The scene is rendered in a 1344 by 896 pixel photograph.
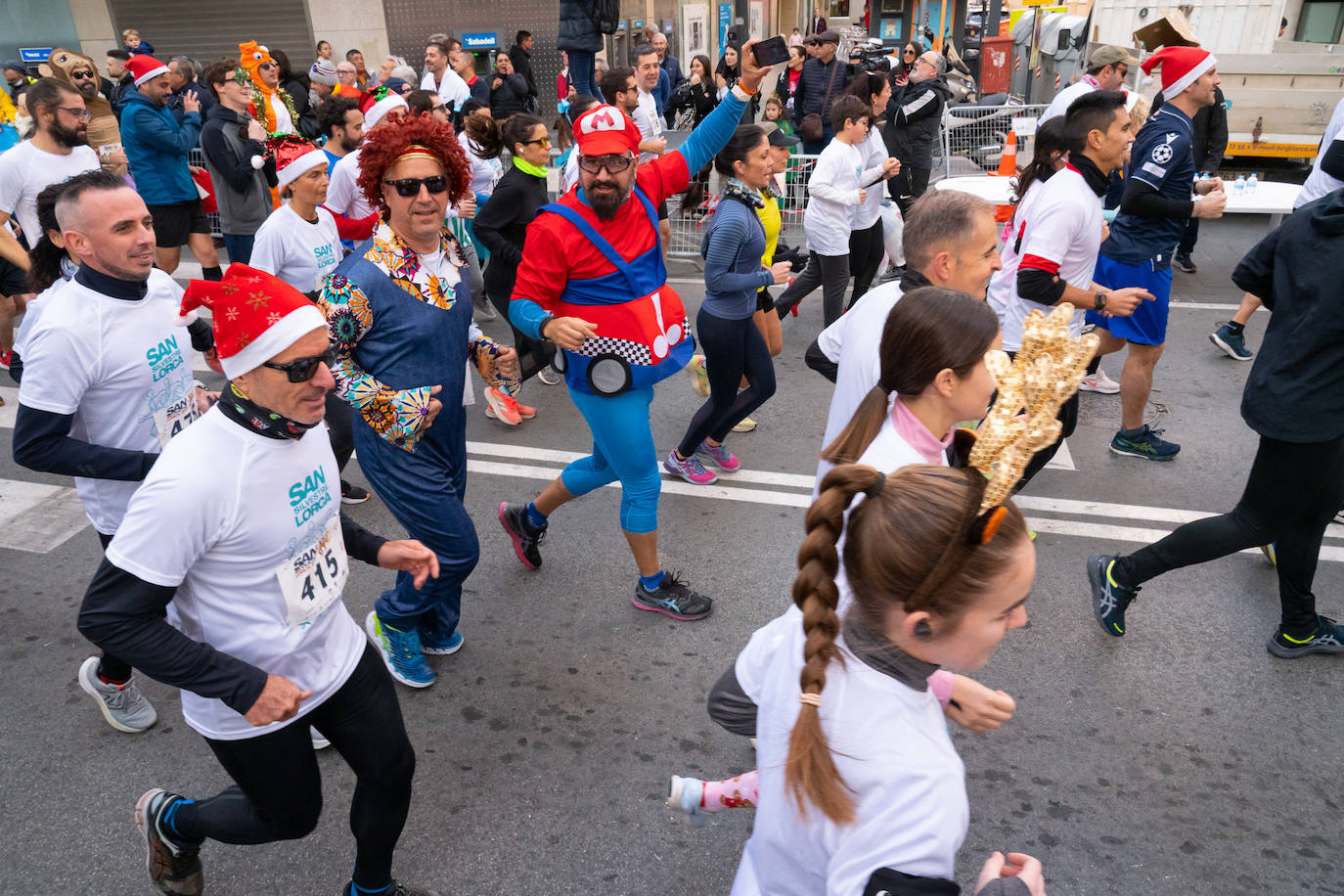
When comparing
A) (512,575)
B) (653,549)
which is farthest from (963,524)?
(512,575)

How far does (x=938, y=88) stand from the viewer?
10.3 meters

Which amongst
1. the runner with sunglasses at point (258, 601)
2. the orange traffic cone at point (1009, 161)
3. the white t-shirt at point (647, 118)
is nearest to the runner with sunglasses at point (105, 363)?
the runner with sunglasses at point (258, 601)

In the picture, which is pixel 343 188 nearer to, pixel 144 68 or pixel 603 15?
pixel 144 68

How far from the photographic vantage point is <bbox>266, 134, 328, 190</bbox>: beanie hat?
509cm

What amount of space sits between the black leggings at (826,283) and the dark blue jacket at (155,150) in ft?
16.3

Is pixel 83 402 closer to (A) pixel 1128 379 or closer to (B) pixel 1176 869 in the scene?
(B) pixel 1176 869

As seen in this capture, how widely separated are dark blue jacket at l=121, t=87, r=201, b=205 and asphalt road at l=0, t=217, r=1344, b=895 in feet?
10.9

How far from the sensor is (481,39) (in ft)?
61.5

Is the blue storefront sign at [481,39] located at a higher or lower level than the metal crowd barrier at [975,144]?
higher

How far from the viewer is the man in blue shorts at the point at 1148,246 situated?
5301 millimetres

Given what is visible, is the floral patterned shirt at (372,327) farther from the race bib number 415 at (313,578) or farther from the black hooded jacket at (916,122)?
the black hooded jacket at (916,122)

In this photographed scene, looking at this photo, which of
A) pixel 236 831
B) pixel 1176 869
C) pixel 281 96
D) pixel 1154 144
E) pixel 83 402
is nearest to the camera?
pixel 236 831

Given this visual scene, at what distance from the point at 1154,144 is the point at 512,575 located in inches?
170

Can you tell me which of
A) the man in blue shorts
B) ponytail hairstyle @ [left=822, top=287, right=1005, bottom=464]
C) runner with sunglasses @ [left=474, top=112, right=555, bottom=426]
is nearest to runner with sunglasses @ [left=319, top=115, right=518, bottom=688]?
ponytail hairstyle @ [left=822, top=287, right=1005, bottom=464]
